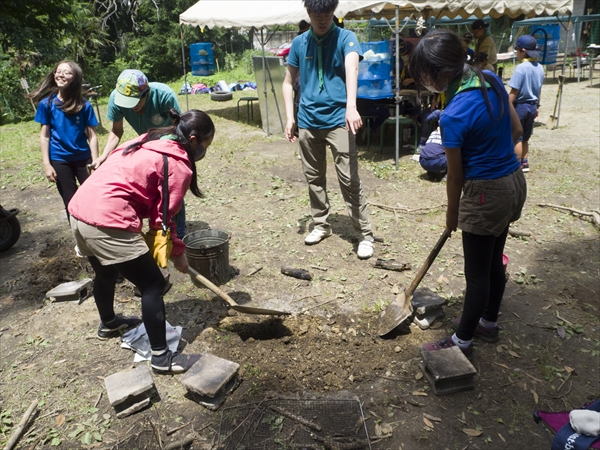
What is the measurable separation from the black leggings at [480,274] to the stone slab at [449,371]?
21 cm

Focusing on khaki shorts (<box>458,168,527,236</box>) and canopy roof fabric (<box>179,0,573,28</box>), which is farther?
canopy roof fabric (<box>179,0,573,28</box>)

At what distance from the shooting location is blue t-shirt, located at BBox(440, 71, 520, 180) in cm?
240

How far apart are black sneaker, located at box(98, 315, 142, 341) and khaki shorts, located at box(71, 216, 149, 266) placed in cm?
94

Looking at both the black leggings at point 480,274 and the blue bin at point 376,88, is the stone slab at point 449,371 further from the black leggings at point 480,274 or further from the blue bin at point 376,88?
the blue bin at point 376,88

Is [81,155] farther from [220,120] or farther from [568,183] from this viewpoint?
[220,120]

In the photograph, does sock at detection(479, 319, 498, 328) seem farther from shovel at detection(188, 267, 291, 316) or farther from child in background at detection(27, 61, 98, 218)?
child in background at detection(27, 61, 98, 218)

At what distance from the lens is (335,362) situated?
3119 mm

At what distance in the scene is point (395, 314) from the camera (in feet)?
11.0

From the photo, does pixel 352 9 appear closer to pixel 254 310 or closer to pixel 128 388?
pixel 254 310

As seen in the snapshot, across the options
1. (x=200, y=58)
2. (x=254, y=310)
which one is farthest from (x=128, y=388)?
(x=200, y=58)

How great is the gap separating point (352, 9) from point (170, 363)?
20.7ft

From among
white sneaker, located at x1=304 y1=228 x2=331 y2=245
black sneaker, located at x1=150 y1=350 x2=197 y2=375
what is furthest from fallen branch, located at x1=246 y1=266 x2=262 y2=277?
black sneaker, located at x1=150 y1=350 x2=197 y2=375

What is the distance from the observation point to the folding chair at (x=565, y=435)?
1752 millimetres

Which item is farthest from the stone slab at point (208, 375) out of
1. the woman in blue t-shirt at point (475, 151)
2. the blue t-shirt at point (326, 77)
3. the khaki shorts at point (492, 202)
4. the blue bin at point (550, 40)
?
the blue bin at point (550, 40)
